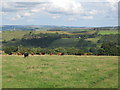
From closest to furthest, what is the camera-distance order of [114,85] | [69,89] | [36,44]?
[69,89] → [114,85] → [36,44]

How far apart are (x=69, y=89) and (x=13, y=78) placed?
4.66m

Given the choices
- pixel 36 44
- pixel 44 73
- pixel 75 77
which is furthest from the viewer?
pixel 36 44

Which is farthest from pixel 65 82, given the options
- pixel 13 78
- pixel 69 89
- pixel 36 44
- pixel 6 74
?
pixel 36 44

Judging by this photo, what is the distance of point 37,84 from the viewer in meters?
12.8

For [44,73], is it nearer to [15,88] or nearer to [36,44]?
[15,88]

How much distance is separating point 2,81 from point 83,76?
5830mm

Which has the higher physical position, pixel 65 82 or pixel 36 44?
pixel 65 82

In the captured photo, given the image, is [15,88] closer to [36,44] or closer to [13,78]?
[13,78]

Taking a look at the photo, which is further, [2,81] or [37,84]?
[2,81]

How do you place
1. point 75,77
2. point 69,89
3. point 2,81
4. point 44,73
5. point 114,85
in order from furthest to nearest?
point 44,73 < point 75,77 < point 2,81 < point 114,85 < point 69,89

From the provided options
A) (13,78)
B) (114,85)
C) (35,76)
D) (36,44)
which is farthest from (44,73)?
(36,44)

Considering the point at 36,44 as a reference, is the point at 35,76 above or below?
above

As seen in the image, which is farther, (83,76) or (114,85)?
(83,76)

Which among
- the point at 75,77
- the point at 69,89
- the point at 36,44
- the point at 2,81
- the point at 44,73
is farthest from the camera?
the point at 36,44
